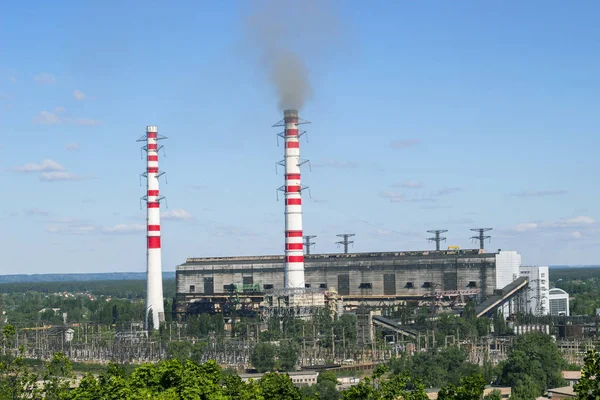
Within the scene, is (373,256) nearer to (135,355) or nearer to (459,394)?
(135,355)

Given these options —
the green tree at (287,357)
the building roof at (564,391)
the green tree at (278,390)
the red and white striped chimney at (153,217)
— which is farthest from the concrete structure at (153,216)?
the green tree at (278,390)

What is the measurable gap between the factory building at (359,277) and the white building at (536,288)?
116 inches

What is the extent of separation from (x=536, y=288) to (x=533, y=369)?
42.0 m

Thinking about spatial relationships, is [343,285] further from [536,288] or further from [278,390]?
[278,390]

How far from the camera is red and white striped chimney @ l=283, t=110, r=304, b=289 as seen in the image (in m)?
91.1

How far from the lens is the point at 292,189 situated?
91.5m

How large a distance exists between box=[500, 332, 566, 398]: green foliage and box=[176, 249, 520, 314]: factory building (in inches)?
1270

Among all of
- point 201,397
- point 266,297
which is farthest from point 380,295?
point 201,397

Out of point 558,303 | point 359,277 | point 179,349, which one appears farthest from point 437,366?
point 558,303

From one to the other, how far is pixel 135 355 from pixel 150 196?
54.2ft

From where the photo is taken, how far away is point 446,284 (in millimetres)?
100125

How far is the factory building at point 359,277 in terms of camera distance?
9806 cm

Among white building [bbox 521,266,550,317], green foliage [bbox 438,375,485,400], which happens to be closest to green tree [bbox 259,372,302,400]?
green foliage [bbox 438,375,485,400]

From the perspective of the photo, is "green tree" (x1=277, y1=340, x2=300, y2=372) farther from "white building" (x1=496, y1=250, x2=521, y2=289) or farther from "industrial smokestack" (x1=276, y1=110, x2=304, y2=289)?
"white building" (x1=496, y1=250, x2=521, y2=289)
